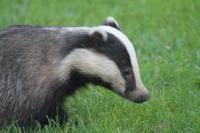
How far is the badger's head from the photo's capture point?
5.57m

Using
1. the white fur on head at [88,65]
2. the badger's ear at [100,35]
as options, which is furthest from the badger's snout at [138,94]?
the badger's ear at [100,35]

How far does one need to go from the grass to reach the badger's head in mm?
395

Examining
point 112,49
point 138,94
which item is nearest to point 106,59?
point 112,49

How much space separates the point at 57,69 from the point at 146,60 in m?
2.69

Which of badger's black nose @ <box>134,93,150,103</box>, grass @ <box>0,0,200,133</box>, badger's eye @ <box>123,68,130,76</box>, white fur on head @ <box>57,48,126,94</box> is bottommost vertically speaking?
grass @ <box>0,0,200,133</box>

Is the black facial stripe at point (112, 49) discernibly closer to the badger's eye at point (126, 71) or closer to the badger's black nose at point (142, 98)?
the badger's eye at point (126, 71)

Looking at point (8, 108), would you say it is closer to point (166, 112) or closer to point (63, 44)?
point (63, 44)

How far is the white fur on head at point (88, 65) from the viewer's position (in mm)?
5594

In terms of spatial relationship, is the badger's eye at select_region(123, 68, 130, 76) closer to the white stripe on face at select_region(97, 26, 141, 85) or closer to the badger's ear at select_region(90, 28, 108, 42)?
the white stripe on face at select_region(97, 26, 141, 85)

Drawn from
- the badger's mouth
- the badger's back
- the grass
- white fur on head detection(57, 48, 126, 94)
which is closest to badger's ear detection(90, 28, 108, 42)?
white fur on head detection(57, 48, 126, 94)

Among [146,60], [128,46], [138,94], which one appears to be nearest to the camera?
[128,46]

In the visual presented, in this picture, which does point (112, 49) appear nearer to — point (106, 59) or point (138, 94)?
point (106, 59)

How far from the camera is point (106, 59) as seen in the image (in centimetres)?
559

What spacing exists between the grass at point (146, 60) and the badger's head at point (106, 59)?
0.40 metres
